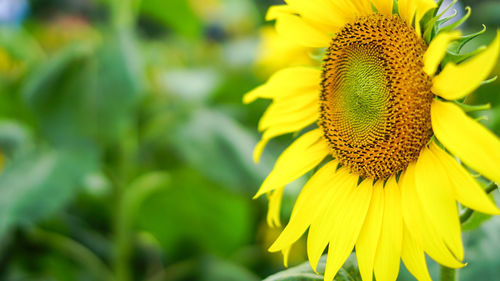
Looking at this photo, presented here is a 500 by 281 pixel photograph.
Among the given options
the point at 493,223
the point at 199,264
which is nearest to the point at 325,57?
the point at 493,223

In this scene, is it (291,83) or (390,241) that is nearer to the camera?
(390,241)

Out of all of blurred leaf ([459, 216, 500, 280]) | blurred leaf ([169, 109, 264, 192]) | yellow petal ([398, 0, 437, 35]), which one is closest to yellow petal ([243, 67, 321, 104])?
yellow petal ([398, 0, 437, 35])

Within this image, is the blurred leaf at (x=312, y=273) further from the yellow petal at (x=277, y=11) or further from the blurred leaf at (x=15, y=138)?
the blurred leaf at (x=15, y=138)

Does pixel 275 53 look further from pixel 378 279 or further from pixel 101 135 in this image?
pixel 378 279

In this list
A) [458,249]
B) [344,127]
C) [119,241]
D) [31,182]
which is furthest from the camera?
[119,241]

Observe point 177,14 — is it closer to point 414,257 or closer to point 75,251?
point 75,251

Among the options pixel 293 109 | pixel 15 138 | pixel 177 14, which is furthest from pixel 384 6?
pixel 15 138
